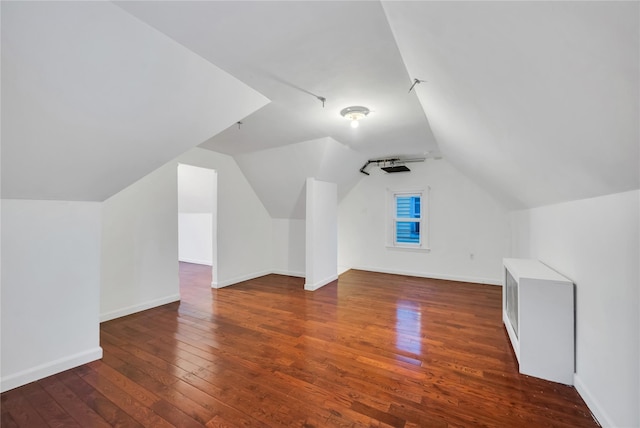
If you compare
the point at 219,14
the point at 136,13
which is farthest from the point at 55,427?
the point at 219,14

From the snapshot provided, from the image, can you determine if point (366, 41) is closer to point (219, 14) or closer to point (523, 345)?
point (219, 14)

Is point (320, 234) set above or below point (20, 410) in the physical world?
above

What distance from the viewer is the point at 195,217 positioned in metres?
6.86

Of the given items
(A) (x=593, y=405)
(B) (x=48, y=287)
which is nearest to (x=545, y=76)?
(A) (x=593, y=405)

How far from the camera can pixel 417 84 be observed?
2053 mm

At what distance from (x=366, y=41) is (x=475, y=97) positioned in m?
0.73

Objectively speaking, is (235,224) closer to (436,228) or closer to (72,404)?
(72,404)

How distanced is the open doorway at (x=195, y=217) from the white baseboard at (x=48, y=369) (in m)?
3.41

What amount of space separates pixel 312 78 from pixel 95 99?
143 cm

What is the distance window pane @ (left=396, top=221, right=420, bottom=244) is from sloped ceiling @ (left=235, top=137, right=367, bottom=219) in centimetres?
144

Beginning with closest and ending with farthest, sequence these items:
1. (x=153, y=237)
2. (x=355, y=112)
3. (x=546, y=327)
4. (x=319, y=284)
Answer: (x=546, y=327), (x=355, y=112), (x=153, y=237), (x=319, y=284)

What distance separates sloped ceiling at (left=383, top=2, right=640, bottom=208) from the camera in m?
0.71

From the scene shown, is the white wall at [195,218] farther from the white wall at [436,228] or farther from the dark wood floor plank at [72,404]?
the dark wood floor plank at [72,404]

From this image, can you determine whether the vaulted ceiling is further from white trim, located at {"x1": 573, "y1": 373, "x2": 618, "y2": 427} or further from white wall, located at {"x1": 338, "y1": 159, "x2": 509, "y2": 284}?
white wall, located at {"x1": 338, "y1": 159, "x2": 509, "y2": 284}
